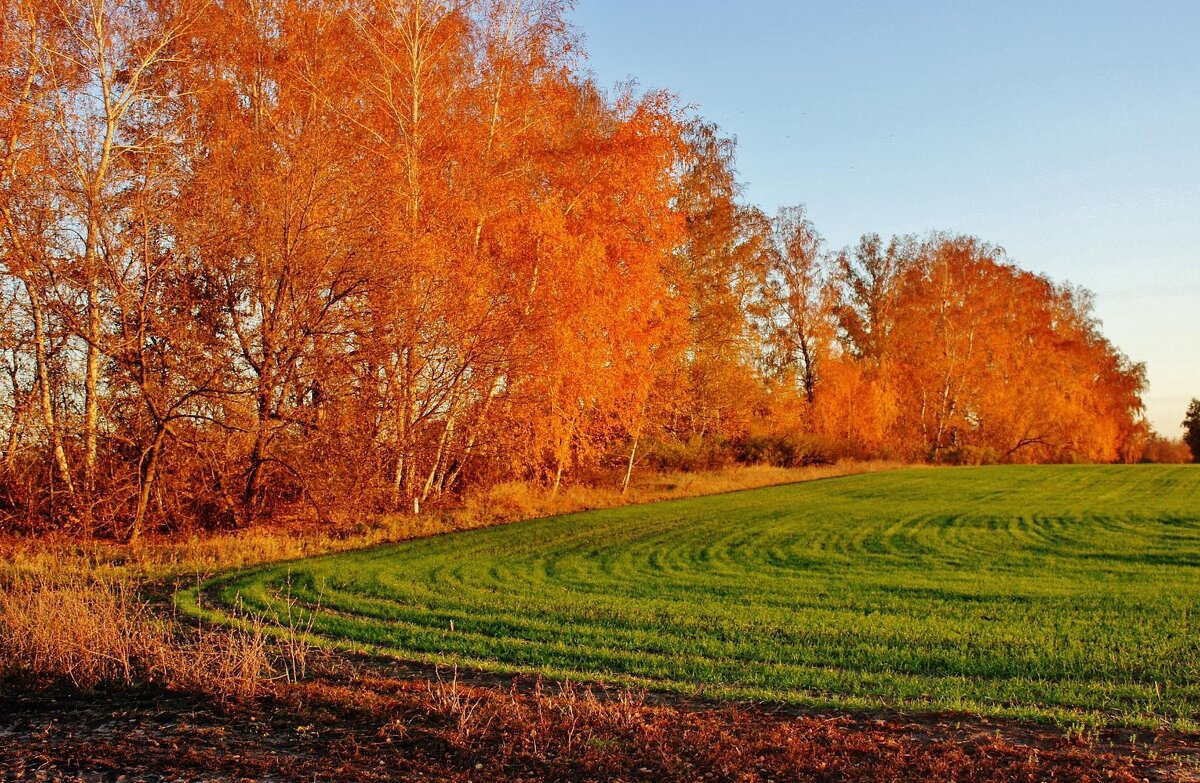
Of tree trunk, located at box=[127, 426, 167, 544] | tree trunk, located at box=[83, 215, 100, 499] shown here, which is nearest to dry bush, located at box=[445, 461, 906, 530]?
tree trunk, located at box=[127, 426, 167, 544]

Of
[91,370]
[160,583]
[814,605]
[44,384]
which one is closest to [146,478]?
[91,370]

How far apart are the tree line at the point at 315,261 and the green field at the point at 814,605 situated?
113 inches

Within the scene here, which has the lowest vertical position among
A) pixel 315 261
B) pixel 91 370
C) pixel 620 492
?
pixel 620 492

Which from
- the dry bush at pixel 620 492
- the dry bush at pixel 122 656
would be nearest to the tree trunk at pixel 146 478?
the dry bush at pixel 620 492

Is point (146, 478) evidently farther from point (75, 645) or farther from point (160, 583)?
point (75, 645)

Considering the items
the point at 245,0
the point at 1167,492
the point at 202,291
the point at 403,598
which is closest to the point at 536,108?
the point at 245,0

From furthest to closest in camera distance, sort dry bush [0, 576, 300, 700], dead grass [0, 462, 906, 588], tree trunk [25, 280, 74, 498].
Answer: tree trunk [25, 280, 74, 498] < dead grass [0, 462, 906, 588] < dry bush [0, 576, 300, 700]

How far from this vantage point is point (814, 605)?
36.0ft

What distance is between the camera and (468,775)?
4.98 metres

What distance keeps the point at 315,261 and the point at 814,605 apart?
10977 mm

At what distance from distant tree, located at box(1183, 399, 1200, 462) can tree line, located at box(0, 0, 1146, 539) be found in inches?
1885

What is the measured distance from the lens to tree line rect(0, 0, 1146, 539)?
14852mm

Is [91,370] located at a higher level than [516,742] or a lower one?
higher

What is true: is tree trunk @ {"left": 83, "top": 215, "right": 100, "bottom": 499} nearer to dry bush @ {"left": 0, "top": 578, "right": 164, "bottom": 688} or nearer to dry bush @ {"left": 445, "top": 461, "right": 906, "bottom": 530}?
dry bush @ {"left": 0, "top": 578, "right": 164, "bottom": 688}
